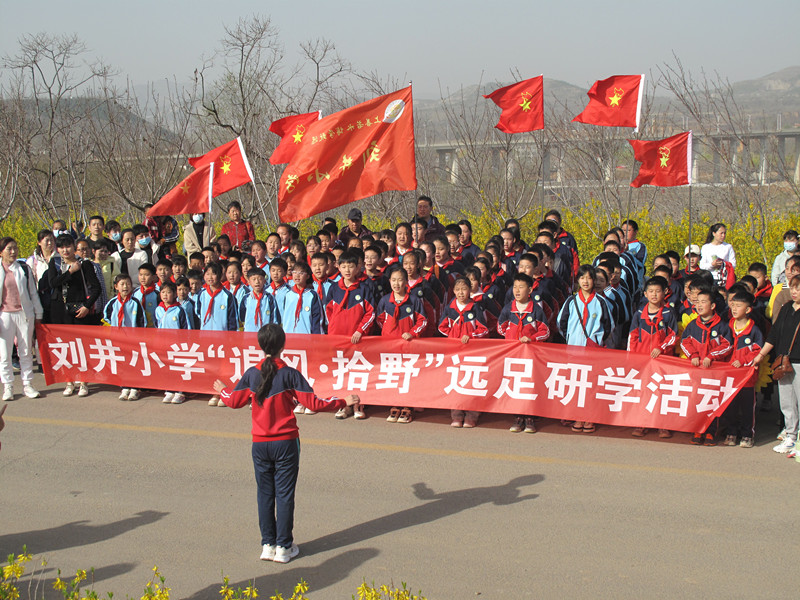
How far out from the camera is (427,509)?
604 centimetres

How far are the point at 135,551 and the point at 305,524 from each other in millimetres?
1207

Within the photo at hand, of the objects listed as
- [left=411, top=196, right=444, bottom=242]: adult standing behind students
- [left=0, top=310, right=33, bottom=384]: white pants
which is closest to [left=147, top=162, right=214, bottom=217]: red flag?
[left=0, top=310, right=33, bottom=384]: white pants

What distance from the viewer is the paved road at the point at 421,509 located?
4988 millimetres

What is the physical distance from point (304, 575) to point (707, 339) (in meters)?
4.53

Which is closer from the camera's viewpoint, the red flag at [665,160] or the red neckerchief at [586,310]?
the red neckerchief at [586,310]

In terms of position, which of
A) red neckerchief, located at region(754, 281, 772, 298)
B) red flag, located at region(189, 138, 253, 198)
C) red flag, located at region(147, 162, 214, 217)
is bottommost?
red neckerchief, located at region(754, 281, 772, 298)

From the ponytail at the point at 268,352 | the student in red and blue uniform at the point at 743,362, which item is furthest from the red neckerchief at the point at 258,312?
the student in red and blue uniform at the point at 743,362

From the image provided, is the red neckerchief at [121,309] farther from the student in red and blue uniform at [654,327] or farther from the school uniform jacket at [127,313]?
the student in red and blue uniform at [654,327]

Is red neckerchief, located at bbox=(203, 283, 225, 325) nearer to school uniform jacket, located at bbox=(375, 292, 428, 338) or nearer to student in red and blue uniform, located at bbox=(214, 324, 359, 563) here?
school uniform jacket, located at bbox=(375, 292, 428, 338)

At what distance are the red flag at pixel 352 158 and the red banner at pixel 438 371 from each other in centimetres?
157

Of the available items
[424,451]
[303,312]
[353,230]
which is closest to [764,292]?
[424,451]

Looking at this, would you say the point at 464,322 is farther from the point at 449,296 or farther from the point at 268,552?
the point at 268,552

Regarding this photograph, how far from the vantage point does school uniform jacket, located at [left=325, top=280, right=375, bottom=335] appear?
862 cm

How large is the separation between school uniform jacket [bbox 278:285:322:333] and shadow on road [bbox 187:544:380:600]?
375cm
